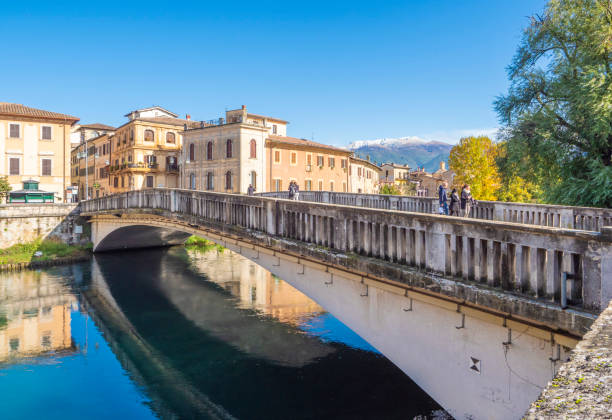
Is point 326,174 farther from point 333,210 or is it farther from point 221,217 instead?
point 333,210

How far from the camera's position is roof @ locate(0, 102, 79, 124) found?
42.4 metres

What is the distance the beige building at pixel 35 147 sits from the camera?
4234cm

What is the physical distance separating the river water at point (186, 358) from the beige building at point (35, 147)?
2161 cm

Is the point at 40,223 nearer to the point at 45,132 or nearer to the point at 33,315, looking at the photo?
the point at 45,132

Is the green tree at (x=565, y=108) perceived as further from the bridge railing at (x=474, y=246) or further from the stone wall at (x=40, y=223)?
the stone wall at (x=40, y=223)

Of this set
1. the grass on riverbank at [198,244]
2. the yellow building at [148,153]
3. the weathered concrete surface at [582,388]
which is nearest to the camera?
the weathered concrete surface at [582,388]

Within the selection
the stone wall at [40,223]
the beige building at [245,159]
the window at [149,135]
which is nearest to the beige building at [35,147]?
the window at [149,135]

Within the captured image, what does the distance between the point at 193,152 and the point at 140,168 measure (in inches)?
302

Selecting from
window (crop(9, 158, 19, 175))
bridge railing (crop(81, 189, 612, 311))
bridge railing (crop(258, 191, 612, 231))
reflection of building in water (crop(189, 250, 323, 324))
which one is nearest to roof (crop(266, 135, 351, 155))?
reflection of building in water (crop(189, 250, 323, 324))

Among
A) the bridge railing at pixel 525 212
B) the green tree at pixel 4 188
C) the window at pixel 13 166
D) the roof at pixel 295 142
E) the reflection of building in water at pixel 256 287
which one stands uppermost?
Answer: the roof at pixel 295 142

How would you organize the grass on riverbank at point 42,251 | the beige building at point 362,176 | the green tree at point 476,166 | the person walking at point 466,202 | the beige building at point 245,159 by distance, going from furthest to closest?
the beige building at point 362,176 → the green tree at point 476,166 → the beige building at point 245,159 → the grass on riverbank at point 42,251 → the person walking at point 466,202

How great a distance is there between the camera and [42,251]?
34.1 metres

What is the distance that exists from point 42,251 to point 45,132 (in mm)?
16009

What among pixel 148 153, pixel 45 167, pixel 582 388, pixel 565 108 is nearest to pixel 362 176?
pixel 148 153
